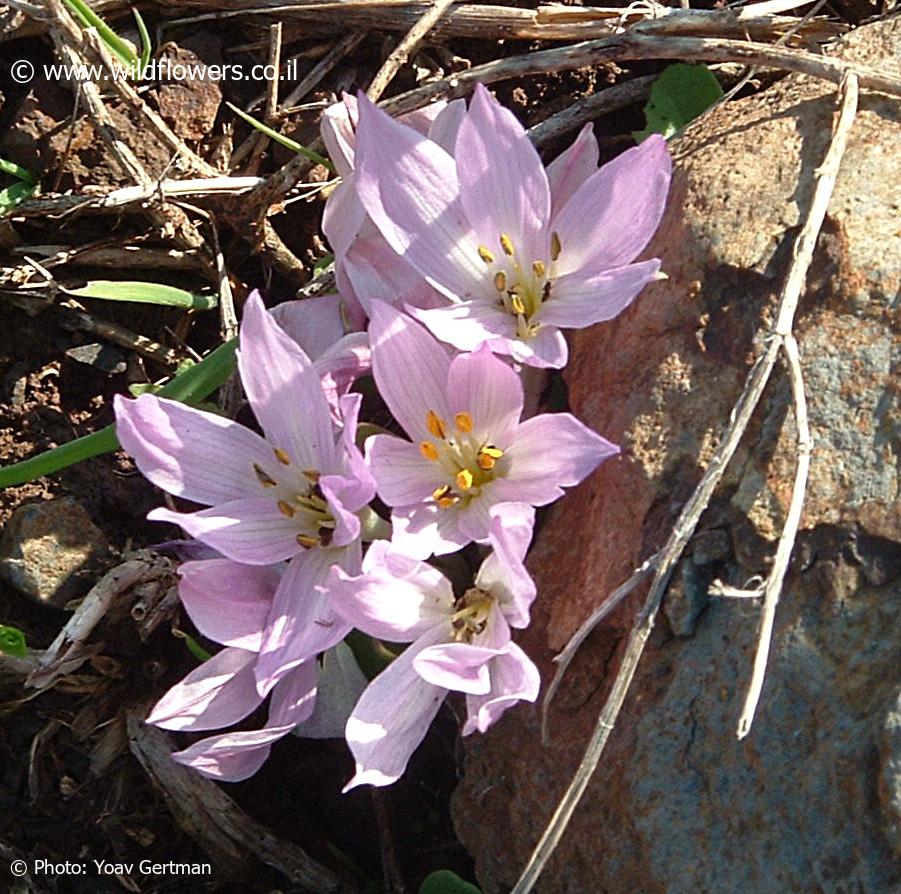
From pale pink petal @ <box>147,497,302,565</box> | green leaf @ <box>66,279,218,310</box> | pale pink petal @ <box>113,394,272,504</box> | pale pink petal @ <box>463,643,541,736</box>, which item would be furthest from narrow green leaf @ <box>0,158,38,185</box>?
pale pink petal @ <box>463,643,541,736</box>

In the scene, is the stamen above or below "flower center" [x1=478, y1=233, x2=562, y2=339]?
above

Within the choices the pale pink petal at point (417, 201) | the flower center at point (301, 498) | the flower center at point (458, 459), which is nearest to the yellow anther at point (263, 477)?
the flower center at point (301, 498)

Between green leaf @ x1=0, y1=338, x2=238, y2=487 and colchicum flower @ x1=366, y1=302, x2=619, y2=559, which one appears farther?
green leaf @ x1=0, y1=338, x2=238, y2=487

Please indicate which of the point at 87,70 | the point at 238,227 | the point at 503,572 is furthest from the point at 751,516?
the point at 87,70

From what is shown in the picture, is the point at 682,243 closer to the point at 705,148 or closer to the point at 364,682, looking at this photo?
the point at 705,148

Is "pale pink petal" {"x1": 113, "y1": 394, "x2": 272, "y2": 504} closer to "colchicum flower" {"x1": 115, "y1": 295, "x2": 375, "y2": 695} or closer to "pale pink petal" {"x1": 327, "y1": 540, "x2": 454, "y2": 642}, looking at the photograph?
"colchicum flower" {"x1": 115, "y1": 295, "x2": 375, "y2": 695}

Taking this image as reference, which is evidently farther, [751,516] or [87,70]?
[87,70]

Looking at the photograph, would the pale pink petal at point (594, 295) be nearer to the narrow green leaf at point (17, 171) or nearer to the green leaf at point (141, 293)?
the green leaf at point (141, 293)
